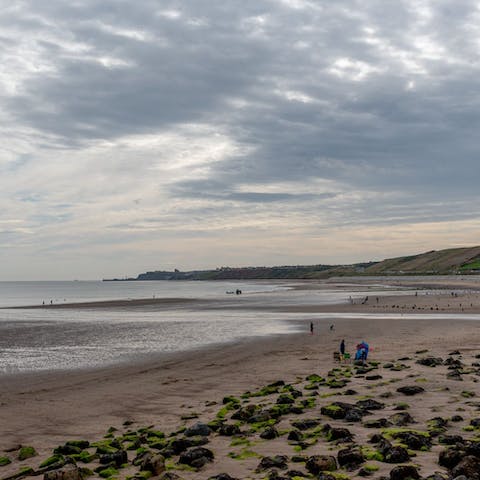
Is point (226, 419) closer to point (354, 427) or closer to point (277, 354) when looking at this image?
point (354, 427)

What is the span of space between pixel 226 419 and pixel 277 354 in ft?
49.0

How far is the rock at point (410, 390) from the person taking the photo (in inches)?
701

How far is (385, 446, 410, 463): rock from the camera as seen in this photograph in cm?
1119

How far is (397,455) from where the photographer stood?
1123cm

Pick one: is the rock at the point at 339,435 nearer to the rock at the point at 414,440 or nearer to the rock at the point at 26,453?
the rock at the point at 414,440

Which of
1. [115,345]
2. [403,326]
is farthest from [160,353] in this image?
[403,326]

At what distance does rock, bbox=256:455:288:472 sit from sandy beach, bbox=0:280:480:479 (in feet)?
0.19

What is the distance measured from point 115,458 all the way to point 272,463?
397 centimetres

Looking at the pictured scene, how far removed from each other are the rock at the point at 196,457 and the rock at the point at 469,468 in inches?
214

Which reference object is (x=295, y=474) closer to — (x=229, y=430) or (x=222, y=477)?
(x=222, y=477)

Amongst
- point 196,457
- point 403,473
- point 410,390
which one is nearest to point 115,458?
point 196,457

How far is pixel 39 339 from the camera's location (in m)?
41.1

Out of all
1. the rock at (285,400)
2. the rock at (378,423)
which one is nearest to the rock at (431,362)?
the rock at (285,400)

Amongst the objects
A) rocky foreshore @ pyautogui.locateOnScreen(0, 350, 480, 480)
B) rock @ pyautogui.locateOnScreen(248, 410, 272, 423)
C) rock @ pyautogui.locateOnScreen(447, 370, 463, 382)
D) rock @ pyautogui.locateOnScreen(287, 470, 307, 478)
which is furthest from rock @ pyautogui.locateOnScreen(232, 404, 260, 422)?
rock @ pyautogui.locateOnScreen(447, 370, 463, 382)
